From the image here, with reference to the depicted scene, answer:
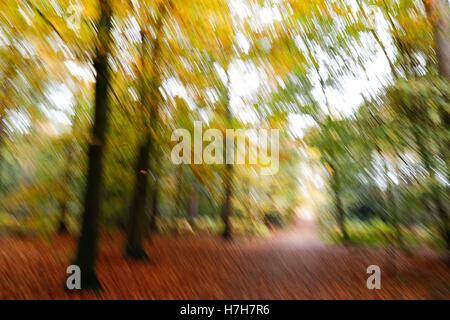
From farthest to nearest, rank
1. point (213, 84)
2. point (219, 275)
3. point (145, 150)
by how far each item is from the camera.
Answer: point (145, 150), point (219, 275), point (213, 84)

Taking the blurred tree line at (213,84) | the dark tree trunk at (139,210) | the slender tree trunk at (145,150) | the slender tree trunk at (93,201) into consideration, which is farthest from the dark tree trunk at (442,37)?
the dark tree trunk at (139,210)

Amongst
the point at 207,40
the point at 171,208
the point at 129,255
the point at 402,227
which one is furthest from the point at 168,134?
the point at 171,208

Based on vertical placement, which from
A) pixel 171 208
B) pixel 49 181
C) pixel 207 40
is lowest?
pixel 49 181

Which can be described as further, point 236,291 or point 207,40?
point 236,291

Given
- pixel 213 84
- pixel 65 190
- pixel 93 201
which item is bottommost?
pixel 93 201

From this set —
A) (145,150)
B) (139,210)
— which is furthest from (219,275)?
(145,150)

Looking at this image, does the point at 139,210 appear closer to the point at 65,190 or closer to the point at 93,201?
the point at 65,190

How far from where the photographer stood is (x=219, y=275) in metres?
8.89

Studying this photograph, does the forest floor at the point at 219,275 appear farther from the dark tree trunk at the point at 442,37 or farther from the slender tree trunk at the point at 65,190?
the dark tree trunk at the point at 442,37

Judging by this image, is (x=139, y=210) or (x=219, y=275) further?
(x=139, y=210)

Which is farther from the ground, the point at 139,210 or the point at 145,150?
the point at 145,150

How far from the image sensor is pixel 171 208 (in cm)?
2172
